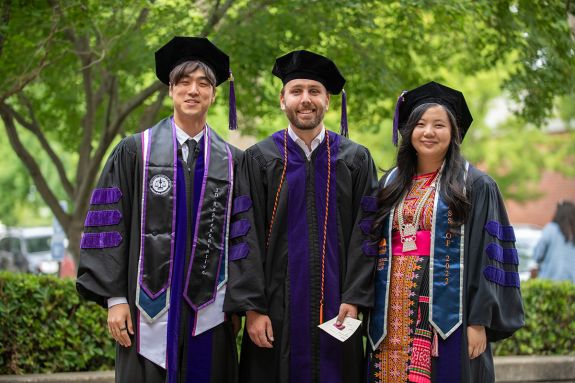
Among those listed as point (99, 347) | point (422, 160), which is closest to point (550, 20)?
point (422, 160)

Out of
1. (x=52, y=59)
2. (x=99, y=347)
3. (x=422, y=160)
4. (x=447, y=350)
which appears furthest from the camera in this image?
(x=52, y=59)

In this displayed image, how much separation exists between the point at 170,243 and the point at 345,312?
0.95m

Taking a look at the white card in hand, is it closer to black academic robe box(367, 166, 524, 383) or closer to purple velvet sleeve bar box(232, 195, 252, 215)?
black academic robe box(367, 166, 524, 383)

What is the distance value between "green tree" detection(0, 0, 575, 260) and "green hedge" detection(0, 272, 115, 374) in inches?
56.6

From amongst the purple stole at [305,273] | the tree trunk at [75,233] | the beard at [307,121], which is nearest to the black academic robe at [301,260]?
the purple stole at [305,273]

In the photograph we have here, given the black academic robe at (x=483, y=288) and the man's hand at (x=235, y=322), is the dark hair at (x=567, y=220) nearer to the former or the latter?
the black academic robe at (x=483, y=288)

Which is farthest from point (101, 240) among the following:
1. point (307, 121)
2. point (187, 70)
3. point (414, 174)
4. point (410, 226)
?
point (414, 174)

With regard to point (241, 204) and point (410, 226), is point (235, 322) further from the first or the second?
point (410, 226)

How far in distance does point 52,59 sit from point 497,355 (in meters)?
4.45

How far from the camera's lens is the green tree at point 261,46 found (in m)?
6.03

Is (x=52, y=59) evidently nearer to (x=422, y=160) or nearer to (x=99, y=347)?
(x=99, y=347)

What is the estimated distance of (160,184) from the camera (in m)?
3.96

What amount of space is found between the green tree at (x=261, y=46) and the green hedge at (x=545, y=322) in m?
1.48

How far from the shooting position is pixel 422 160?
4215mm
